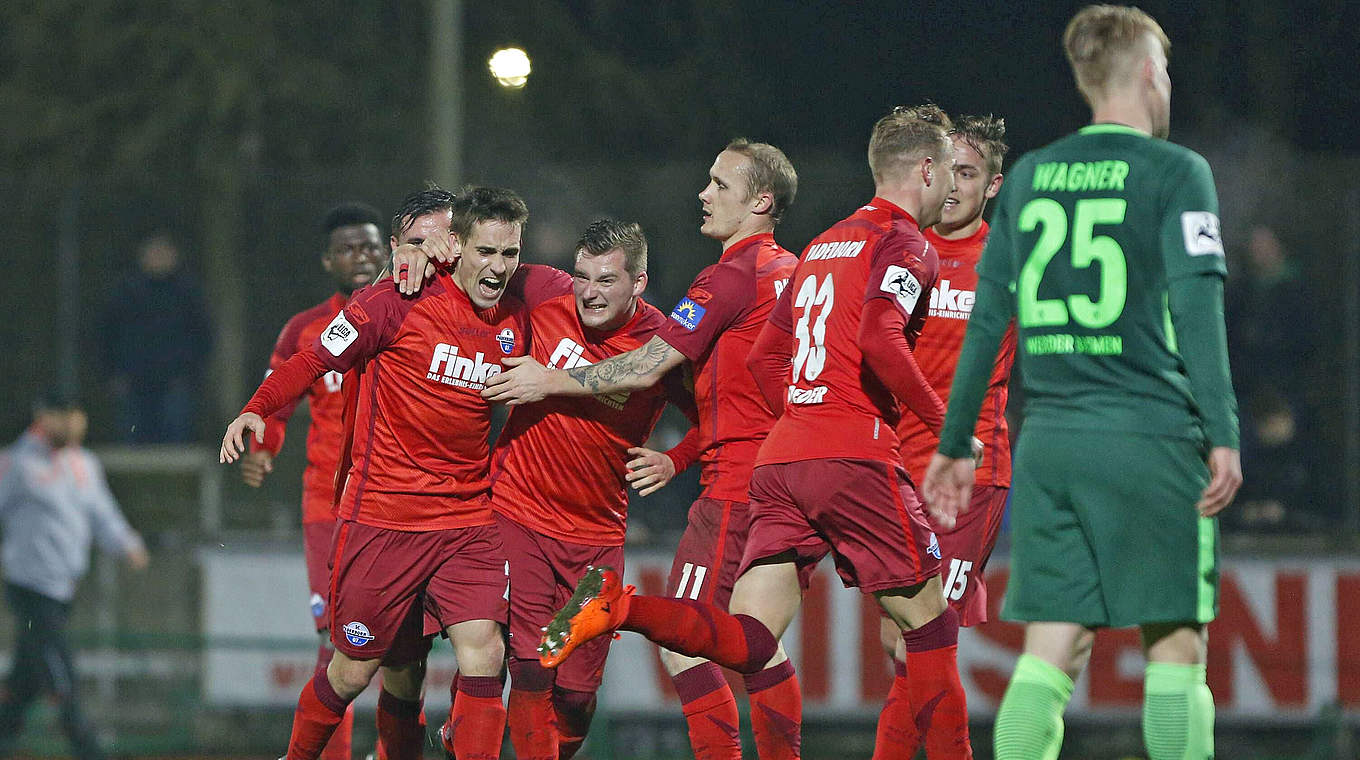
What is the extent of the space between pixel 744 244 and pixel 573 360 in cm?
73

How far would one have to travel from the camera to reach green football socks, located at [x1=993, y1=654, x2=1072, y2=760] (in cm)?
412

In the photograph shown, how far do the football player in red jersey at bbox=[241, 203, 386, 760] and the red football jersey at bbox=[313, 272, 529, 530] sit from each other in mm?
1347

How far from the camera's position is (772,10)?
13.3 m

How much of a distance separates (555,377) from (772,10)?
8.20 meters

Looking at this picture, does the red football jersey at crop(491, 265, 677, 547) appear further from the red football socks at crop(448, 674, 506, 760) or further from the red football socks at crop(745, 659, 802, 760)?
the red football socks at crop(745, 659, 802, 760)

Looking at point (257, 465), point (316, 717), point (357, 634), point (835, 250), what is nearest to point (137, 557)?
point (257, 465)

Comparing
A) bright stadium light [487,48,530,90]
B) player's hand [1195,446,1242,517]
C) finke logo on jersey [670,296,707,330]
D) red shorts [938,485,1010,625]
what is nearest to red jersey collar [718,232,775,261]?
finke logo on jersey [670,296,707,330]

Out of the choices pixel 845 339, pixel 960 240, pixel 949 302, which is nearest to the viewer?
pixel 845 339

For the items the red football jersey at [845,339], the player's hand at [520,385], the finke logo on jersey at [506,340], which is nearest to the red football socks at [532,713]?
the player's hand at [520,385]

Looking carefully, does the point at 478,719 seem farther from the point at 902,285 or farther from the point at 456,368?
the point at 902,285

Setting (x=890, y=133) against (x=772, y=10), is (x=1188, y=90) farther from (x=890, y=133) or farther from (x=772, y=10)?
(x=890, y=133)

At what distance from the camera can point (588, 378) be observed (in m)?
5.72

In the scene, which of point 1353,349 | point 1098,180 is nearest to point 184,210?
point 1353,349

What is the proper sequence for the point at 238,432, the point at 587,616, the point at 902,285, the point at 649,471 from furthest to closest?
the point at 649,471 → the point at 238,432 → the point at 902,285 → the point at 587,616
